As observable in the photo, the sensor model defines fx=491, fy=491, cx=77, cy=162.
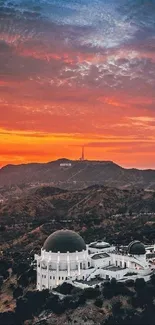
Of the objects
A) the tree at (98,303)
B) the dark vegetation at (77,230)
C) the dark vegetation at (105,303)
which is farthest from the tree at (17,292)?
the tree at (98,303)

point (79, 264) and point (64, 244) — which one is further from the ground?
point (64, 244)

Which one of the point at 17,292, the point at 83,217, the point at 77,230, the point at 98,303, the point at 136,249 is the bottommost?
the point at 17,292

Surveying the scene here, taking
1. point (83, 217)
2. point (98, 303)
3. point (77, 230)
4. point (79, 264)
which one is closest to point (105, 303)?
point (98, 303)

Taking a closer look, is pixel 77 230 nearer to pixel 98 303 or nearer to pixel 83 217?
pixel 83 217

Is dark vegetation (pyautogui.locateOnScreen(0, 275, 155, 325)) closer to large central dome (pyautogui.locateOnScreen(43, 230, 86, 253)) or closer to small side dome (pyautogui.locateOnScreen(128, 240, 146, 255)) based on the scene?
small side dome (pyautogui.locateOnScreen(128, 240, 146, 255))

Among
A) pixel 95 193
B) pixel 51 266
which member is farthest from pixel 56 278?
pixel 95 193

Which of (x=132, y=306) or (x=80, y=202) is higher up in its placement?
(x=80, y=202)

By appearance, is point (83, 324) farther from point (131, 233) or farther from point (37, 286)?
point (131, 233)
